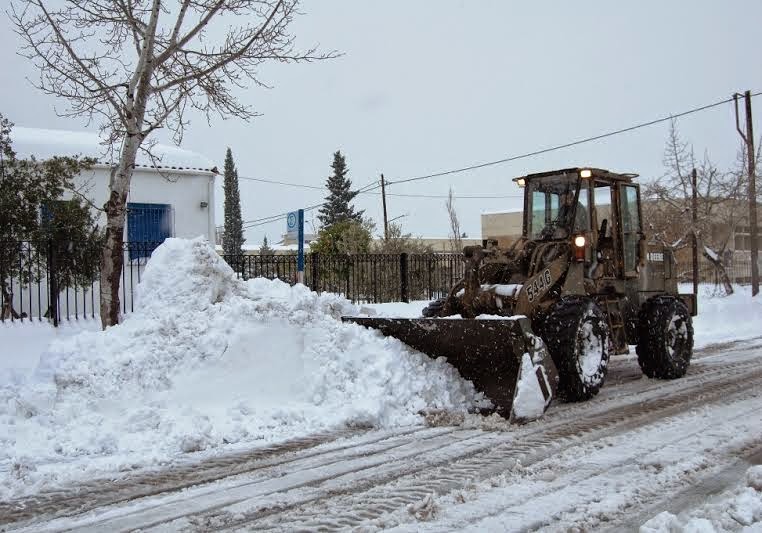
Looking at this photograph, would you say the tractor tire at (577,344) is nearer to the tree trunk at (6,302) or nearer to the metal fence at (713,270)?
the tree trunk at (6,302)

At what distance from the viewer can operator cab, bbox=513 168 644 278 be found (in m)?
8.46

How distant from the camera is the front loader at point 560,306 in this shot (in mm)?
6832

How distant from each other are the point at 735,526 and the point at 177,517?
3.29 metres

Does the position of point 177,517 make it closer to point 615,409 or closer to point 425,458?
point 425,458

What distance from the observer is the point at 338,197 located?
153 feet

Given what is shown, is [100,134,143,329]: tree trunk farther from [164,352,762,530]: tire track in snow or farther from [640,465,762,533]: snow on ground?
[640,465,762,533]: snow on ground

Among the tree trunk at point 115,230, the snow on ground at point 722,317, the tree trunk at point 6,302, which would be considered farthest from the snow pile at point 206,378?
the snow on ground at point 722,317

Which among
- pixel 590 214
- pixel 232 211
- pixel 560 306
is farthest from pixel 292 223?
pixel 232 211

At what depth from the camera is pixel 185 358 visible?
22.6ft

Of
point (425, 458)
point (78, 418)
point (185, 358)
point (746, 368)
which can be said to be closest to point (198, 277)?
point (185, 358)

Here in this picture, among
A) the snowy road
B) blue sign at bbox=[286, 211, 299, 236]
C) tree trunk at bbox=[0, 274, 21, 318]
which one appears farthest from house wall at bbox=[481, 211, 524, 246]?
the snowy road

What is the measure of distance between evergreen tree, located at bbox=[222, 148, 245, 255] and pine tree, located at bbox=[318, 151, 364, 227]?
14.7m

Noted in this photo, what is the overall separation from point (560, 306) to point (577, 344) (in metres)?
0.44

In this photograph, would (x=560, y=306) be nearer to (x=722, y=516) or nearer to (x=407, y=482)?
(x=407, y=482)
